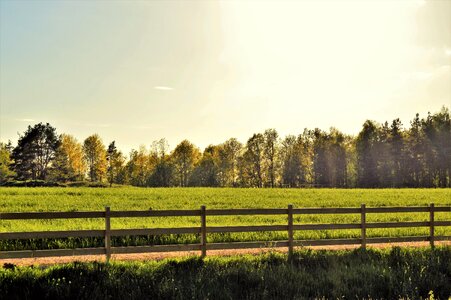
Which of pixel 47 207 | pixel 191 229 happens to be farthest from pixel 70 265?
pixel 47 207

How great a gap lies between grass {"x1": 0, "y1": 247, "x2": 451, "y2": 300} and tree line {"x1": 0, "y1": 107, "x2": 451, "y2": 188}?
82.3m

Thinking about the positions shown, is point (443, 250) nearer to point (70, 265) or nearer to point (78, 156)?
point (70, 265)

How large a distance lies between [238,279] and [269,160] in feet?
308

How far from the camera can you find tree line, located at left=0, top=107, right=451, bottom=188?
93250mm

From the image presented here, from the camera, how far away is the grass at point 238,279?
31.7ft

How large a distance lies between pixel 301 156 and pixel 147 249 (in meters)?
94.7

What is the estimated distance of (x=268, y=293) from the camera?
9.88m

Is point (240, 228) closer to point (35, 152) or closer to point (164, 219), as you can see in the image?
point (164, 219)

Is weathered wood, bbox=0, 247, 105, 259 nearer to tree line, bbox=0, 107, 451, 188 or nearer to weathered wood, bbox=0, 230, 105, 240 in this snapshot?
weathered wood, bbox=0, 230, 105, 240

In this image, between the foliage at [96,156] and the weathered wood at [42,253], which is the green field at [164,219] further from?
the foliage at [96,156]

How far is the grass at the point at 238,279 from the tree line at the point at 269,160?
82267mm

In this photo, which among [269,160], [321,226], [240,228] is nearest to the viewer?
[240,228]

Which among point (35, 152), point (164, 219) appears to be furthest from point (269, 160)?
point (164, 219)

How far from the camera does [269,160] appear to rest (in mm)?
104062
